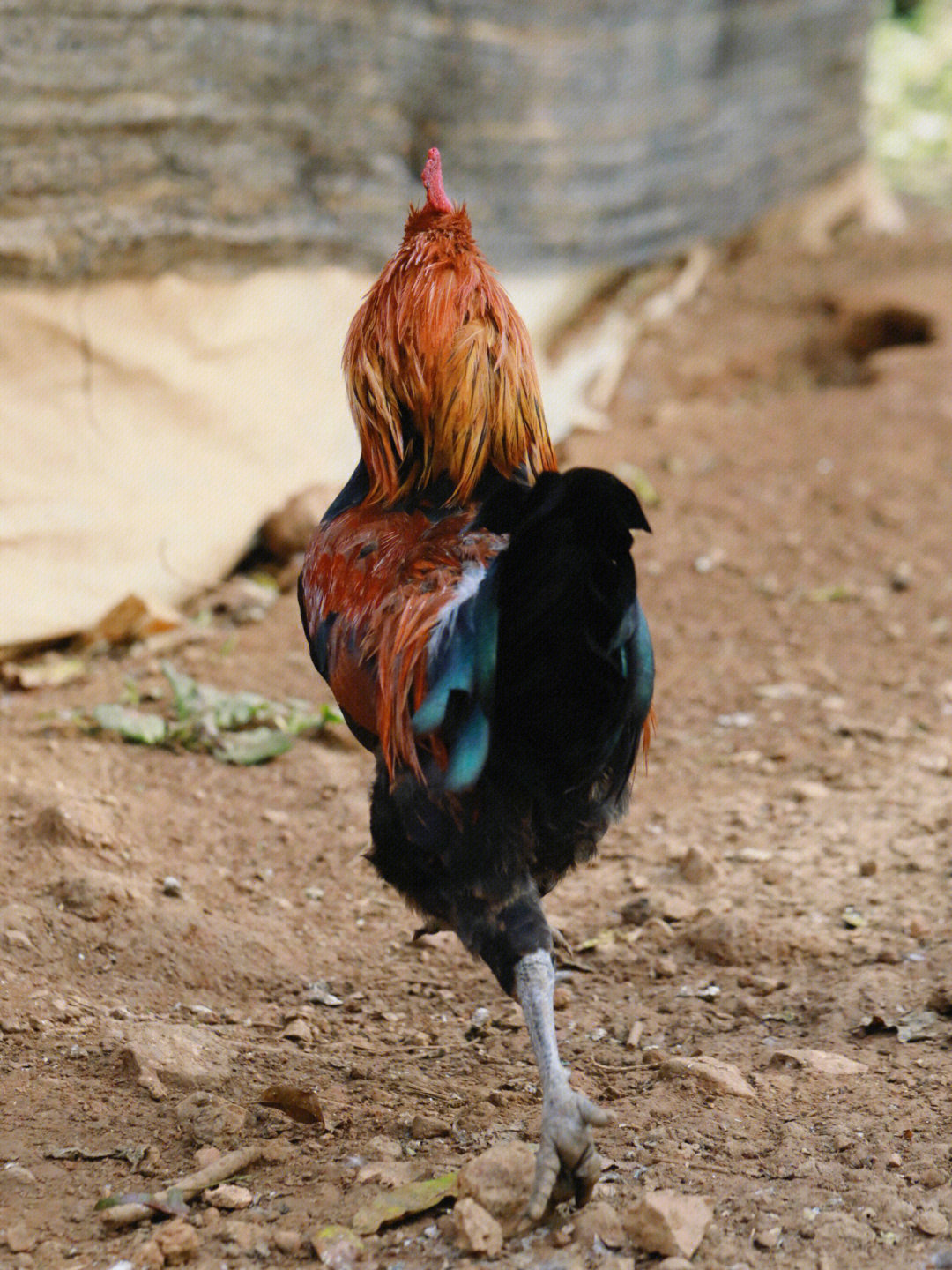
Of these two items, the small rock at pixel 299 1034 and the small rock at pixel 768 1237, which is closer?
the small rock at pixel 768 1237

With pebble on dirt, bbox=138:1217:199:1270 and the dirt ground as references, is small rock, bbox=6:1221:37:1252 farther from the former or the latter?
pebble on dirt, bbox=138:1217:199:1270

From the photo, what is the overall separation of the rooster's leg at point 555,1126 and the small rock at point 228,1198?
22.9 inches

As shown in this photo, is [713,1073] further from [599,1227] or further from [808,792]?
[808,792]

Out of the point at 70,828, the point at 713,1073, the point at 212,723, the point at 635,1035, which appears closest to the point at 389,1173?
the point at 713,1073

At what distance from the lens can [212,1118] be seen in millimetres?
2816

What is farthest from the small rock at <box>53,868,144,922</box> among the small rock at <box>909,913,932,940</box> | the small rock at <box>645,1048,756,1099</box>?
the small rock at <box>909,913,932,940</box>

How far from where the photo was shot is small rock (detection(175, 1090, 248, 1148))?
9.16 feet

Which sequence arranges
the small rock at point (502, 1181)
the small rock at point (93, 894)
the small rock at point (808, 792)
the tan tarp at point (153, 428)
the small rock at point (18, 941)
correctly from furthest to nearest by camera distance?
the tan tarp at point (153, 428) < the small rock at point (808, 792) < the small rock at point (93, 894) < the small rock at point (18, 941) < the small rock at point (502, 1181)

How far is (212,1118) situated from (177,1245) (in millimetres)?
444

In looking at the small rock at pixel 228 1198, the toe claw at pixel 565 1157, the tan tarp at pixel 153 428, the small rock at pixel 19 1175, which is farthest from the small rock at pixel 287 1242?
the tan tarp at pixel 153 428

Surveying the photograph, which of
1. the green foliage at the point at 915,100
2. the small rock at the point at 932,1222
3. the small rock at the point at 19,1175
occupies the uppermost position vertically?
the green foliage at the point at 915,100

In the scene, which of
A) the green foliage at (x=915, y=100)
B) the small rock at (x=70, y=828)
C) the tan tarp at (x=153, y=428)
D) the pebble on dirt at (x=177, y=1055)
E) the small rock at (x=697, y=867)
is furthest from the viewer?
the green foliage at (x=915, y=100)

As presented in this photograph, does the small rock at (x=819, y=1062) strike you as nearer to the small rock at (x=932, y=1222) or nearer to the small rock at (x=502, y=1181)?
the small rock at (x=932, y=1222)

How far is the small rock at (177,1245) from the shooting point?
→ 2.38 metres
